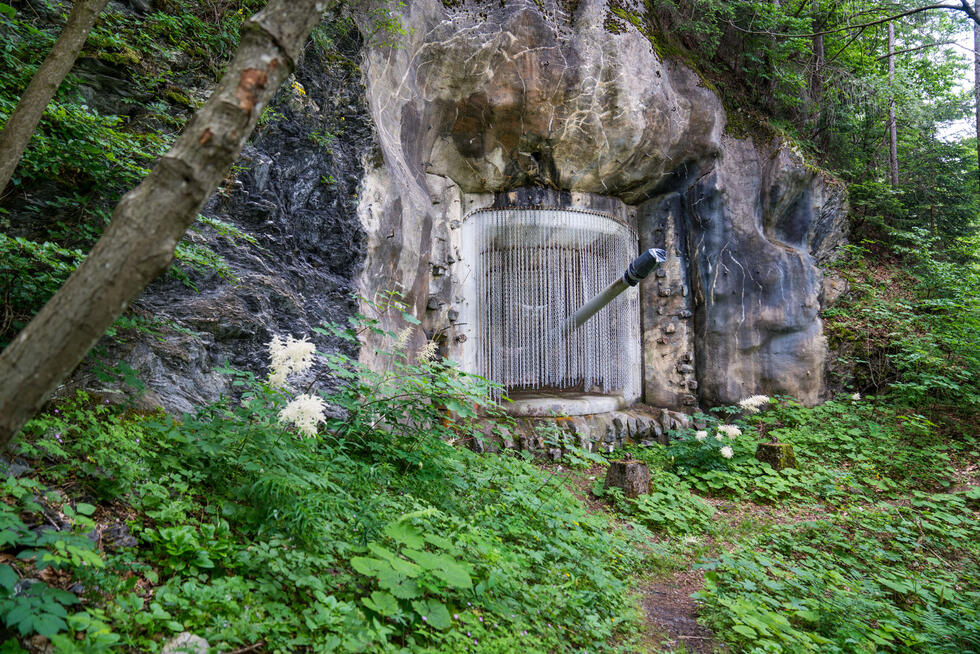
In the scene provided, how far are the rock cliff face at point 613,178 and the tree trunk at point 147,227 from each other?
3191 millimetres

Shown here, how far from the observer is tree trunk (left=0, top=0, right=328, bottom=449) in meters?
1.17

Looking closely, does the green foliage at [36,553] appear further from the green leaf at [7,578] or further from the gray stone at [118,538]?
the gray stone at [118,538]

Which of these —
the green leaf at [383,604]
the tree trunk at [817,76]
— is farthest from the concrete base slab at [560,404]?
the tree trunk at [817,76]

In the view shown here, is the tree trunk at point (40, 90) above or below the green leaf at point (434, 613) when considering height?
above

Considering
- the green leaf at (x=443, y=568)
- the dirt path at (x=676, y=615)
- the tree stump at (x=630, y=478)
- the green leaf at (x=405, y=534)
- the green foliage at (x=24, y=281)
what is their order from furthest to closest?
the tree stump at (x=630, y=478), the dirt path at (x=676, y=615), the green foliage at (x=24, y=281), the green leaf at (x=405, y=534), the green leaf at (x=443, y=568)

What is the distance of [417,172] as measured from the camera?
18.9 feet

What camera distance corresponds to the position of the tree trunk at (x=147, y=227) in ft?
3.84

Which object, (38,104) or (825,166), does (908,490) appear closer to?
(825,166)

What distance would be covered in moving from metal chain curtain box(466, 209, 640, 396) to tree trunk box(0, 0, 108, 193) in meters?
4.77

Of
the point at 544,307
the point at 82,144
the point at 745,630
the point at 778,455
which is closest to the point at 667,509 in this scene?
the point at 778,455

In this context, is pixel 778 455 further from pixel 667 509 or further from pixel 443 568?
pixel 443 568

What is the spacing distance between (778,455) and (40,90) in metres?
6.35

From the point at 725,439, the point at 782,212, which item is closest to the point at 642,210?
the point at 782,212

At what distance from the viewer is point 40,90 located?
1938 mm
